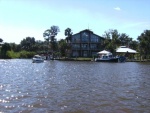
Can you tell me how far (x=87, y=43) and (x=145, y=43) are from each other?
24468 millimetres

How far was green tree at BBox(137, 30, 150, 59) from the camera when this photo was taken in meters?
97.5

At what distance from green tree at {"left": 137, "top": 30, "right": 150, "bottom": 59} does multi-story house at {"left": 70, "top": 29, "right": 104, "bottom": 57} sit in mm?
16442

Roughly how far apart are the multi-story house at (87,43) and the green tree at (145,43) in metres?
A: 16.4

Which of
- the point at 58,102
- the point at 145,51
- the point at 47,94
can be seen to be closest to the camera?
the point at 58,102

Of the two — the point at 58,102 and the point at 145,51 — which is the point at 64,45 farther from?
the point at 58,102

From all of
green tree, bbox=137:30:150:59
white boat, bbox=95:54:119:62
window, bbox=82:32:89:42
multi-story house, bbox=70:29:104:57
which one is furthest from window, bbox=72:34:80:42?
green tree, bbox=137:30:150:59

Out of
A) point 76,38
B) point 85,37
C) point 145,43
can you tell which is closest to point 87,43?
point 85,37

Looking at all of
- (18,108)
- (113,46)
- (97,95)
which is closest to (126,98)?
A: (97,95)

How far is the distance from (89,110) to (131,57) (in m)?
98.2

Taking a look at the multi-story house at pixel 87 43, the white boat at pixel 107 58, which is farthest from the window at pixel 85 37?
the white boat at pixel 107 58

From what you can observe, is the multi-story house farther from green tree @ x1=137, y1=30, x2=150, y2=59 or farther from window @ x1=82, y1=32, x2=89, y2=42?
green tree @ x1=137, y1=30, x2=150, y2=59

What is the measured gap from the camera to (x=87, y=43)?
111375mm

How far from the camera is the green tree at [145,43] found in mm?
97500

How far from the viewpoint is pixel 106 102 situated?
16359 mm
